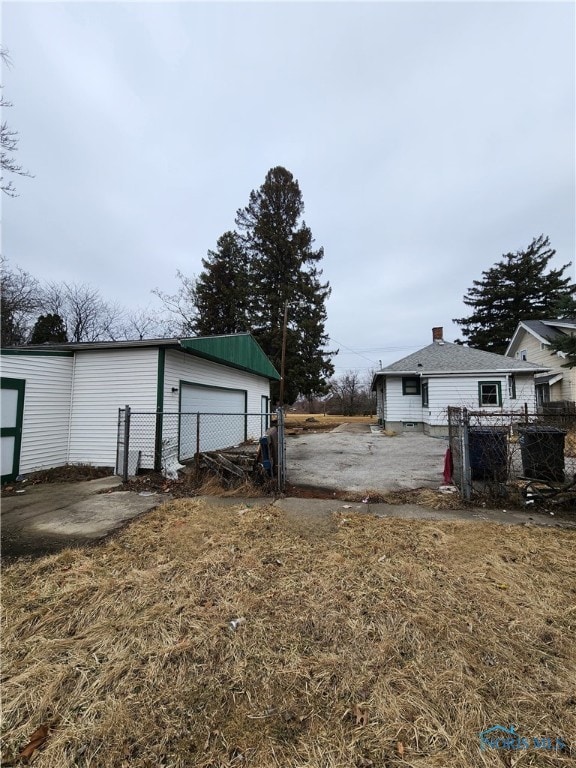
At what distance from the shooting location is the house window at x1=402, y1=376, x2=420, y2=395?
17281 mm

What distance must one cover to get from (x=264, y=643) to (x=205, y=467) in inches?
196

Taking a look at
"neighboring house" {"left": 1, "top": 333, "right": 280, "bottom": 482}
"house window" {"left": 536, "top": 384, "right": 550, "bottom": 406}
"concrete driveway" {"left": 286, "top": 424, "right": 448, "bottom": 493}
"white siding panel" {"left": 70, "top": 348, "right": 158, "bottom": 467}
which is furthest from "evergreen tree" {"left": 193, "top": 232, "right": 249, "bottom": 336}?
"house window" {"left": 536, "top": 384, "right": 550, "bottom": 406}

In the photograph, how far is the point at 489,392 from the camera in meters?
16.1

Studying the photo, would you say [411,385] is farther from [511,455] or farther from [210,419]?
[511,455]

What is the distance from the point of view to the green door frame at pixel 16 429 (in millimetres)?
6879

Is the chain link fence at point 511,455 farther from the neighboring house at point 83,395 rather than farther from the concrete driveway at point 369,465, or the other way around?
the neighboring house at point 83,395

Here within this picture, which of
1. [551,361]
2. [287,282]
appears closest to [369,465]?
[551,361]

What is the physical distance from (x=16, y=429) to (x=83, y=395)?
1.62 meters

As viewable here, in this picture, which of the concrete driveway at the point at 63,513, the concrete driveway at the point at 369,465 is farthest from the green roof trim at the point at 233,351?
the concrete driveway at the point at 369,465

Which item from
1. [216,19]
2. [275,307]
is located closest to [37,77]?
[216,19]

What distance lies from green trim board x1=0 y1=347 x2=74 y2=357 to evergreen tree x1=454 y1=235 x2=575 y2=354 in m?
34.4

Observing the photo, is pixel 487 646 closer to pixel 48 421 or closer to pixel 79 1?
pixel 48 421

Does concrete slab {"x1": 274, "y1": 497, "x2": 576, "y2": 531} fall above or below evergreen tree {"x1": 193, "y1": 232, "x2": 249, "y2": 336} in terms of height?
below

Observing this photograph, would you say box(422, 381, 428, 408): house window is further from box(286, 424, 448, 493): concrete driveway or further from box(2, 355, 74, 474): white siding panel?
box(2, 355, 74, 474): white siding panel
